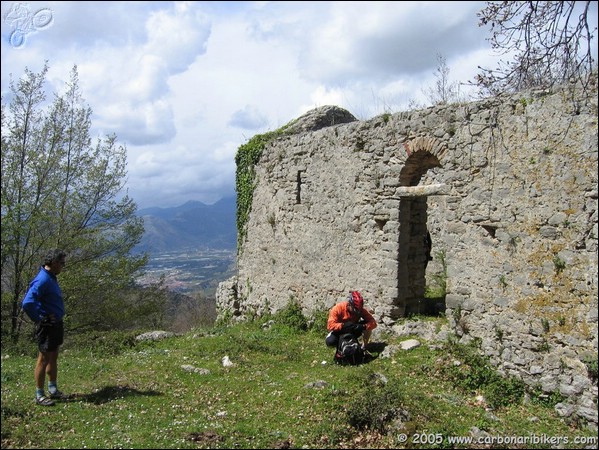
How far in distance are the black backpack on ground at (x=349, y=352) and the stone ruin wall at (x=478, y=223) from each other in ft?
3.80

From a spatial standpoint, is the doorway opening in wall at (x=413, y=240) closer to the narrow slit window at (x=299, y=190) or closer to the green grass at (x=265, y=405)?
the green grass at (x=265, y=405)

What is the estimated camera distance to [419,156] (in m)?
9.12

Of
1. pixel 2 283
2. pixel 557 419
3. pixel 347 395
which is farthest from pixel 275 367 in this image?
pixel 2 283

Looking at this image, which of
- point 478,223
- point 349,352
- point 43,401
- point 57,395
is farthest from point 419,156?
point 43,401

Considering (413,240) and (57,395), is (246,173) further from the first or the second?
(57,395)

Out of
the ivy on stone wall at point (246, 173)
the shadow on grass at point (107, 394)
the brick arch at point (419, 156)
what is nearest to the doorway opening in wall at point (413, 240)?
the brick arch at point (419, 156)

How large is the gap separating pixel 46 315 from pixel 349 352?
15.9 ft

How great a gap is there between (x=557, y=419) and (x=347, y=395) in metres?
2.77

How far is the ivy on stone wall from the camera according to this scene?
1339 centimetres

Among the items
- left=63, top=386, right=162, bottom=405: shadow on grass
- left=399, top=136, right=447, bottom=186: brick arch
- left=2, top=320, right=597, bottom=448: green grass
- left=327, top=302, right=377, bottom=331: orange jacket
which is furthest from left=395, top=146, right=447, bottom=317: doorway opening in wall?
left=63, top=386, right=162, bottom=405: shadow on grass

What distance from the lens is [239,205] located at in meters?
14.3

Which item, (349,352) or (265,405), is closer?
(265,405)

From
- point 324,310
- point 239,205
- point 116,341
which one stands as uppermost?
point 239,205

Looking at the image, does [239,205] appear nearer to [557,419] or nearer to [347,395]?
[347,395]
